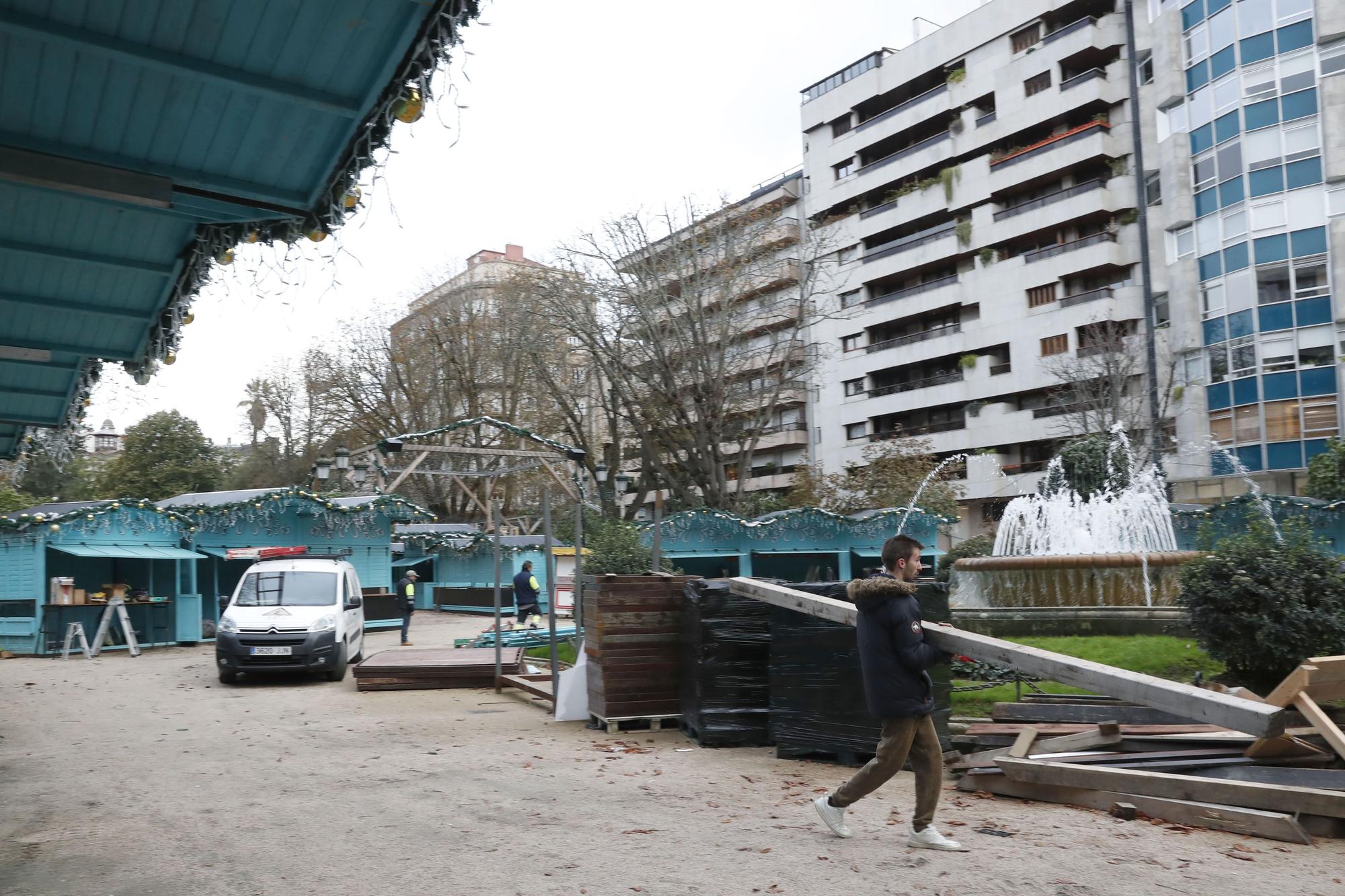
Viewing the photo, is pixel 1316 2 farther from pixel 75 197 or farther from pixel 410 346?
pixel 75 197

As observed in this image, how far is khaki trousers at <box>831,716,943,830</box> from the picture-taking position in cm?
577

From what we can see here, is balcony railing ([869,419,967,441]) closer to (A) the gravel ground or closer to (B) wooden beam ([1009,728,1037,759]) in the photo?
(A) the gravel ground

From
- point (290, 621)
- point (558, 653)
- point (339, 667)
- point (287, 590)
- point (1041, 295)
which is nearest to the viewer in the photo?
point (290, 621)

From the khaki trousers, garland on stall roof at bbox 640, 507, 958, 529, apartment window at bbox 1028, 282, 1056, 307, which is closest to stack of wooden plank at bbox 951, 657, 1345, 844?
the khaki trousers

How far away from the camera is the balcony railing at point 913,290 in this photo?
55.4 metres

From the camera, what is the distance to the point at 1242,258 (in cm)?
3934

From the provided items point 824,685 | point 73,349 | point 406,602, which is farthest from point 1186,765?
point 406,602

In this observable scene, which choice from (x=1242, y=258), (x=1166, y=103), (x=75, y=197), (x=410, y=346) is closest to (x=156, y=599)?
(x=75, y=197)

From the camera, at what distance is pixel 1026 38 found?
51.6 meters

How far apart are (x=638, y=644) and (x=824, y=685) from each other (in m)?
2.38

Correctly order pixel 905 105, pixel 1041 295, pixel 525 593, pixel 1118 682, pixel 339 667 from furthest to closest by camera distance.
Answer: pixel 905 105, pixel 1041 295, pixel 525 593, pixel 339 667, pixel 1118 682

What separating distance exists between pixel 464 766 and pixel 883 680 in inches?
174

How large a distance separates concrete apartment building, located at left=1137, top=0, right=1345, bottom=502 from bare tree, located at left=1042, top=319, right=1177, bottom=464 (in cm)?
139

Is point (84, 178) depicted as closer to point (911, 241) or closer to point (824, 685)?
point (824, 685)
